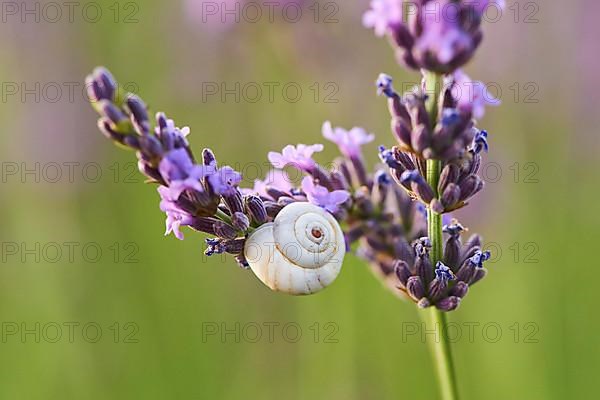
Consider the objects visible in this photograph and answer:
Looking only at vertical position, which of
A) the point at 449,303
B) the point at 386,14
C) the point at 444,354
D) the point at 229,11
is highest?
the point at 229,11

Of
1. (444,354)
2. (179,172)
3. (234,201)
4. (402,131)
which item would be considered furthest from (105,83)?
(444,354)

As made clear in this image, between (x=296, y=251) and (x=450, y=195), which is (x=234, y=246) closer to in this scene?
(x=296, y=251)

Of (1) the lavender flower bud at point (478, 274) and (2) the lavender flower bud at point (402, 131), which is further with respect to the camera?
(1) the lavender flower bud at point (478, 274)

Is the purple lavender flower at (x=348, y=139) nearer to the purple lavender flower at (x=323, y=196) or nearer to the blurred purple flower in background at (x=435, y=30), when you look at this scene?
the purple lavender flower at (x=323, y=196)

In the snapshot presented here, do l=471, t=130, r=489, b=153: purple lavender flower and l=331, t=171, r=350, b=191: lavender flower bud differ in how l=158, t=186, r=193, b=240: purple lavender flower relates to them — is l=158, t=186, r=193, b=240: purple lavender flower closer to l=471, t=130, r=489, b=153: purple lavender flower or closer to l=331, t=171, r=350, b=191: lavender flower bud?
l=331, t=171, r=350, b=191: lavender flower bud

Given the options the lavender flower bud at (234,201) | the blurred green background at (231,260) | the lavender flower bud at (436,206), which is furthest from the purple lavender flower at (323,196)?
the blurred green background at (231,260)

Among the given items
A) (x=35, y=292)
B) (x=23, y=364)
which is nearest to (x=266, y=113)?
(x=35, y=292)
